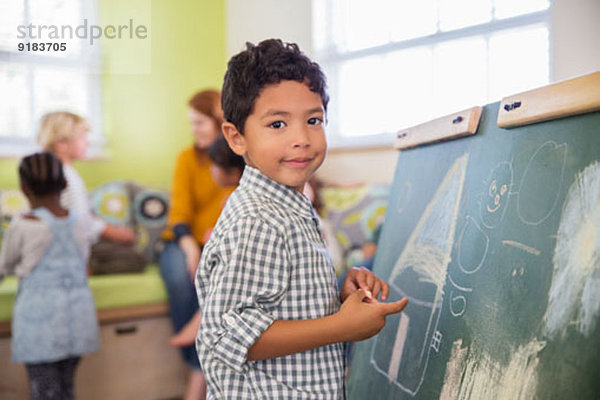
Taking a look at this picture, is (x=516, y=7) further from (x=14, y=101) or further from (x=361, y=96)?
(x=14, y=101)

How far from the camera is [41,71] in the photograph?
3.99m

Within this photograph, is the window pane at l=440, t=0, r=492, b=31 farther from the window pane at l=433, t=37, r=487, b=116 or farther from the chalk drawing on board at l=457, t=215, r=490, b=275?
the chalk drawing on board at l=457, t=215, r=490, b=275

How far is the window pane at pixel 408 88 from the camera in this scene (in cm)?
392

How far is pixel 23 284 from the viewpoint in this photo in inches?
102

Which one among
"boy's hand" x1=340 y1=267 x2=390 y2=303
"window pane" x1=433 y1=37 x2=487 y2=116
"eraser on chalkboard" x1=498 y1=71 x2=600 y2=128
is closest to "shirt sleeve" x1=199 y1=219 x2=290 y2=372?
"boy's hand" x1=340 y1=267 x2=390 y2=303

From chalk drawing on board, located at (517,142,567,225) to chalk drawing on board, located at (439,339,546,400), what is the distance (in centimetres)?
23

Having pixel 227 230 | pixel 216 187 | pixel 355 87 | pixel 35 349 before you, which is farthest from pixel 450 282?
pixel 355 87

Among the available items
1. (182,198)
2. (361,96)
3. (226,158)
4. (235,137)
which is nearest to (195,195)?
(182,198)

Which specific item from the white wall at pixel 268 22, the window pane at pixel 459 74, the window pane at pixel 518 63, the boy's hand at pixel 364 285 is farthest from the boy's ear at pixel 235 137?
the white wall at pixel 268 22

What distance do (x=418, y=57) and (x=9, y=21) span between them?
8.50 ft

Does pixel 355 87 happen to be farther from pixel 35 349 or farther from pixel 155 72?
pixel 35 349

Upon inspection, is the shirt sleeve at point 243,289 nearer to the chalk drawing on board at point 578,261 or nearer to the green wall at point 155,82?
the chalk drawing on board at point 578,261

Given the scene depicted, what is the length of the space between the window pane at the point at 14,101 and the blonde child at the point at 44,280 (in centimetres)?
147

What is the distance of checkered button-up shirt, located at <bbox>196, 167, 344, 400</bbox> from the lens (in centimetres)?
103
